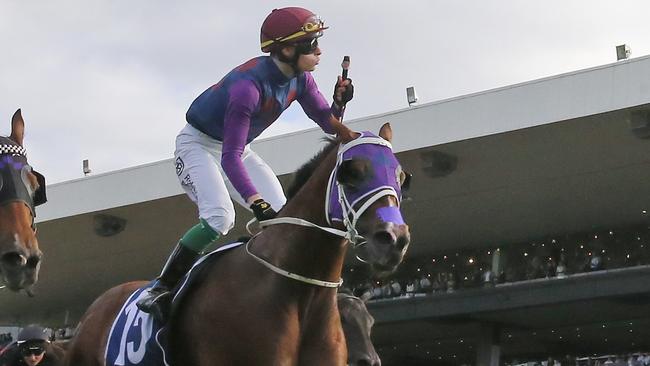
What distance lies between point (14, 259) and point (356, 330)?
1.78 metres

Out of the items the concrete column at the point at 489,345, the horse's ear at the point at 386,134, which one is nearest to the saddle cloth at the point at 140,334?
the horse's ear at the point at 386,134

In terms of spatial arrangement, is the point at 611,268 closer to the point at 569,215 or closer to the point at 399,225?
the point at 569,215

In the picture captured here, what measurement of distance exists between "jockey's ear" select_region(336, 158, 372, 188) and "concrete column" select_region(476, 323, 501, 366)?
14.0 meters

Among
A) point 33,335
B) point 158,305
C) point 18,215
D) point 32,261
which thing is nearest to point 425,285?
point 33,335

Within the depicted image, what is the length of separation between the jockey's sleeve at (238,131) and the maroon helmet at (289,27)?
26 centimetres

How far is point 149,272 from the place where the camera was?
2280 centimetres

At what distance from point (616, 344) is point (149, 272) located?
9779 millimetres

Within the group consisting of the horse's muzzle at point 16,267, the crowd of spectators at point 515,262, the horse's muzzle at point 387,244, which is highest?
the crowd of spectators at point 515,262

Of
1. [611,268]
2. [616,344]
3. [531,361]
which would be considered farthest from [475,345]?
[611,268]

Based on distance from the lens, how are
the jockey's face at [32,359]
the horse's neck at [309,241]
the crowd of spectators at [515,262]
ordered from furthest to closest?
the crowd of spectators at [515,262] → the jockey's face at [32,359] → the horse's neck at [309,241]

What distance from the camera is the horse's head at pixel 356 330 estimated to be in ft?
16.8

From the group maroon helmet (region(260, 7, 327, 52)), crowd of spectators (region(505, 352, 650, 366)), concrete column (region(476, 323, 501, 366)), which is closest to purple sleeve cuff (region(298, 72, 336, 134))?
maroon helmet (region(260, 7, 327, 52))

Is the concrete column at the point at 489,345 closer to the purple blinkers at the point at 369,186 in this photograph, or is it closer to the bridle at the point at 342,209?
the bridle at the point at 342,209

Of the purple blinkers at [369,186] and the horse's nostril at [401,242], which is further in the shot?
the purple blinkers at [369,186]
